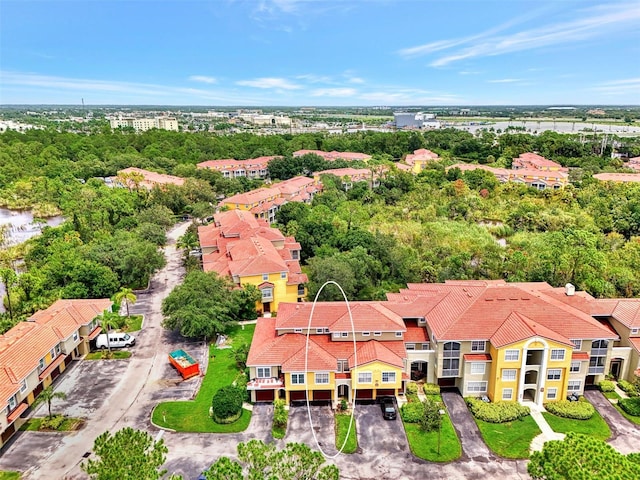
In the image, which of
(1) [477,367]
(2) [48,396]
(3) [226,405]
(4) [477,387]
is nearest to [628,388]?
(4) [477,387]

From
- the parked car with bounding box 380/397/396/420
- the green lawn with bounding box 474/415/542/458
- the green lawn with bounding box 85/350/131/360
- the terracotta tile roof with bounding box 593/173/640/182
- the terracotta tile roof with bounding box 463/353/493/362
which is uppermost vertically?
the terracotta tile roof with bounding box 593/173/640/182

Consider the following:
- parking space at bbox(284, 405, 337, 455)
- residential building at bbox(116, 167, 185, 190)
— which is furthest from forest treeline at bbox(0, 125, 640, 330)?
parking space at bbox(284, 405, 337, 455)

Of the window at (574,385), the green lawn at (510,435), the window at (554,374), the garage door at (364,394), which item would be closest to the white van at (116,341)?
the garage door at (364,394)

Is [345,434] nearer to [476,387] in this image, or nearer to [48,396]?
[476,387]

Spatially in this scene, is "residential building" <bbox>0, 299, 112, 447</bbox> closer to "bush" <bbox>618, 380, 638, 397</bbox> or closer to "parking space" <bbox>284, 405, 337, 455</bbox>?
"parking space" <bbox>284, 405, 337, 455</bbox>

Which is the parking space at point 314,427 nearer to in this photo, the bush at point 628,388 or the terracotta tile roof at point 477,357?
the terracotta tile roof at point 477,357

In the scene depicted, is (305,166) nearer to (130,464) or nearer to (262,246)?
(262,246)

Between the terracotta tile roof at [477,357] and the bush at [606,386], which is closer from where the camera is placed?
the terracotta tile roof at [477,357]

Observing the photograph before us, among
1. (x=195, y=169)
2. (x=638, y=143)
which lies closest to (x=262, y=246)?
(x=195, y=169)
